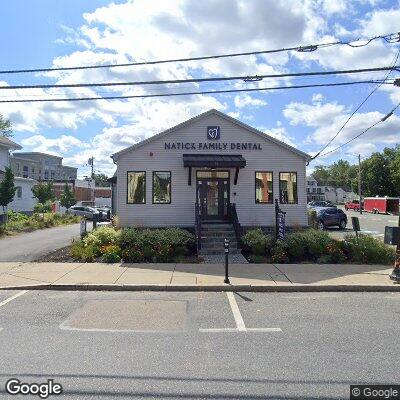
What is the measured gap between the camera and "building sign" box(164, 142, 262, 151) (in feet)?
61.3

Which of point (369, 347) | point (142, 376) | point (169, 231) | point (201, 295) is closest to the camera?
point (142, 376)

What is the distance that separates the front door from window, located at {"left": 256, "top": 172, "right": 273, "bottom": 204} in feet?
4.75

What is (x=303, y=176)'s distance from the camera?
19.2 metres

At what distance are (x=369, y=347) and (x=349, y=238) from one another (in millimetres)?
10025

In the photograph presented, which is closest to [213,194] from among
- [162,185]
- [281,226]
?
[162,185]

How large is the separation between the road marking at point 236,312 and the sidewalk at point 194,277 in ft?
2.06

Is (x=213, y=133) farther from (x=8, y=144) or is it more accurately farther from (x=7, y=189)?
(x=8, y=144)

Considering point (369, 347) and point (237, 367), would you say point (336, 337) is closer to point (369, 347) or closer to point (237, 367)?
point (369, 347)

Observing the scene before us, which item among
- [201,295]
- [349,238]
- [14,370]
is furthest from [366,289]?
[14,370]

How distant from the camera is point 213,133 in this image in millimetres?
18859

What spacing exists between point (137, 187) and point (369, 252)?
10.0 m

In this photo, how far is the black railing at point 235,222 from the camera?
16.6m

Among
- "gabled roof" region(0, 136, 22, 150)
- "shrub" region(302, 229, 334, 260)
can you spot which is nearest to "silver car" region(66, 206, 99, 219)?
"gabled roof" region(0, 136, 22, 150)

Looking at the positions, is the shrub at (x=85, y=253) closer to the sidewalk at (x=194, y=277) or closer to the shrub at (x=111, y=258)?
the shrub at (x=111, y=258)
